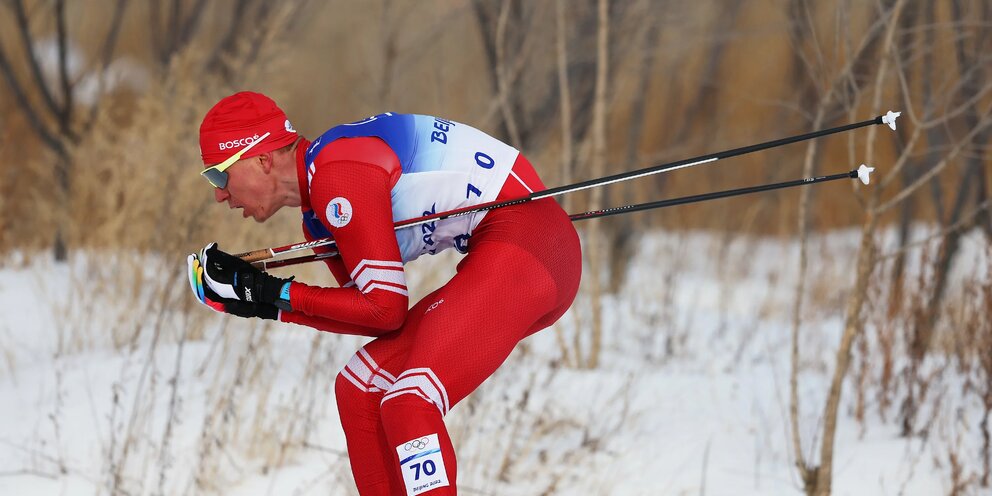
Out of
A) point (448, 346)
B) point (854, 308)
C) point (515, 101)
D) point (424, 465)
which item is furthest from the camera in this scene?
point (515, 101)

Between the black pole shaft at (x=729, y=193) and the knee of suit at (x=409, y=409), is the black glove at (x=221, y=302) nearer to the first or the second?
the knee of suit at (x=409, y=409)

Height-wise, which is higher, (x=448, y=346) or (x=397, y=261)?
(x=397, y=261)

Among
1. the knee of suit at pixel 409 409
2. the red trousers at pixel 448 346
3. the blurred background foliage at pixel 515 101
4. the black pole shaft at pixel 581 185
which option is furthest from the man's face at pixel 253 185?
the blurred background foliage at pixel 515 101

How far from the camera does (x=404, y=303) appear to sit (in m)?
2.73

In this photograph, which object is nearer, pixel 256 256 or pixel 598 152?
pixel 256 256

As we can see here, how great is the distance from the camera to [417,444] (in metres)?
2.58

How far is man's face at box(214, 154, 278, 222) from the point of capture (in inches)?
112

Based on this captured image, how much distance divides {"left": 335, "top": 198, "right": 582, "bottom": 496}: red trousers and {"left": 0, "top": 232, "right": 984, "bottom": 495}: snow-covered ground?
100cm

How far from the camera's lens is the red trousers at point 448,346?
8.55 feet

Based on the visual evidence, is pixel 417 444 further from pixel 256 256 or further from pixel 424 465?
pixel 256 256

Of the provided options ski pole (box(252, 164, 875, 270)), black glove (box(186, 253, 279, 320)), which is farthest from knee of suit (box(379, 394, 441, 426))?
ski pole (box(252, 164, 875, 270))

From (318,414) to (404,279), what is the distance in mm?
2232

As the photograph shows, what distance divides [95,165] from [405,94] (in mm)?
5971

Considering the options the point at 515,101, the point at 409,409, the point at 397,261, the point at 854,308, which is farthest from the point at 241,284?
the point at 515,101
